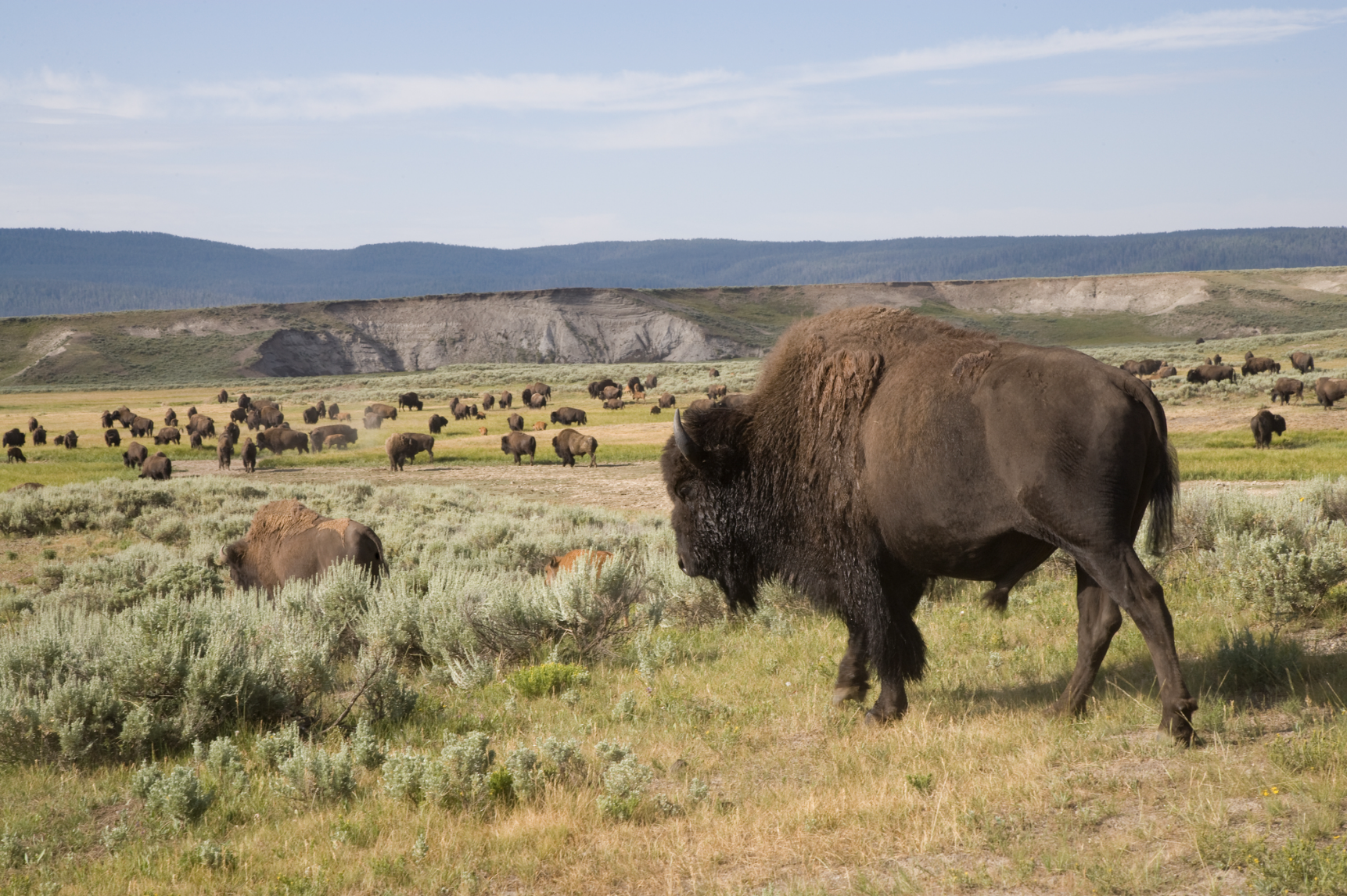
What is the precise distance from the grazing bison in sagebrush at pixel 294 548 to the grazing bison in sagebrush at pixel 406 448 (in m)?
22.9

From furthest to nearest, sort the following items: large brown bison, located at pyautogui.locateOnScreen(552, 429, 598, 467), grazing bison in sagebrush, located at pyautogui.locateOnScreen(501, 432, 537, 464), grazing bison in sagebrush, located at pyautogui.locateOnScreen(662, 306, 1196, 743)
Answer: grazing bison in sagebrush, located at pyautogui.locateOnScreen(501, 432, 537, 464)
large brown bison, located at pyautogui.locateOnScreen(552, 429, 598, 467)
grazing bison in sagebrush, located at pyautogui.locateOnScreen(662, 306, 1196, 743)

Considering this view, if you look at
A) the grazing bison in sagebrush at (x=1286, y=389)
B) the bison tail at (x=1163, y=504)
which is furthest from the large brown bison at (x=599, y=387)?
the bison tail at (x=1163, y=504)

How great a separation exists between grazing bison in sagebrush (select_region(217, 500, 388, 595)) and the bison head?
15.5 feet

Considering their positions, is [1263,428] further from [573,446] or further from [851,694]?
[851,694]

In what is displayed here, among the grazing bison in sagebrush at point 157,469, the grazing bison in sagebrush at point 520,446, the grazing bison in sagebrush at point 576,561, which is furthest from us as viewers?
the grazing bison in sagebrush at point 520,446

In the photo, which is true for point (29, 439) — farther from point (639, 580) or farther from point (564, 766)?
point (564, 766)

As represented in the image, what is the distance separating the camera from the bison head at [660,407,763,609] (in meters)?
5.40

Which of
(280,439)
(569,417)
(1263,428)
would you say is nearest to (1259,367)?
(1263,428)

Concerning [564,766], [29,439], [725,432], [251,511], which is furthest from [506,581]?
[29,439]

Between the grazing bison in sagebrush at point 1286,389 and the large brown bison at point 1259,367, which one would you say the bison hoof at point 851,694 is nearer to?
the grazing bison in sagebrush at point 1286,389

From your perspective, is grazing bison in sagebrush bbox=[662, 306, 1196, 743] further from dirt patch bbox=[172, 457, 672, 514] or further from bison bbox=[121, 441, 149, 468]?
bison bbox=[121, 441, 149, 468]

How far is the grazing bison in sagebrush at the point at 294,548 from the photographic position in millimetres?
9422

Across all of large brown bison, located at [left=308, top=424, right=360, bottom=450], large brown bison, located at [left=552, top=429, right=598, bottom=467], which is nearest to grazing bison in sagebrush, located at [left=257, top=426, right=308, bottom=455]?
large brown bison, located at [left=308, top=424, right=360, bottom=450]

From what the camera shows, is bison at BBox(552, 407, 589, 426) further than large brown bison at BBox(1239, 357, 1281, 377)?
No
